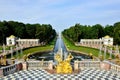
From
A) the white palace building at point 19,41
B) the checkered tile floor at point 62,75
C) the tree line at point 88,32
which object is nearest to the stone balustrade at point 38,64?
the checkered tile floor at point 62,75

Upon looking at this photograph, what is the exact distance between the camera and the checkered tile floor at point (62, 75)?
1580cm

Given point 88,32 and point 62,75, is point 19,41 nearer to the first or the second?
point 88,32

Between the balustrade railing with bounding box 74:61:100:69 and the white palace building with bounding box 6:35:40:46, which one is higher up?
the white palace building with bounding box 6:35:40:46

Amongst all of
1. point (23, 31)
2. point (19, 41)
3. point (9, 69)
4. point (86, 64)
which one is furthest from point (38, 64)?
point (23, 31)

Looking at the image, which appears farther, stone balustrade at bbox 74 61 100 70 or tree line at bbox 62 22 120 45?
tree line at bbox 62 22 120 45

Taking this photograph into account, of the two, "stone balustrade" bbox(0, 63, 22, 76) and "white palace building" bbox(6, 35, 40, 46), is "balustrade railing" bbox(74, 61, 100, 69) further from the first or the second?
"white palace building" bbox(6, 35, 40, 46)

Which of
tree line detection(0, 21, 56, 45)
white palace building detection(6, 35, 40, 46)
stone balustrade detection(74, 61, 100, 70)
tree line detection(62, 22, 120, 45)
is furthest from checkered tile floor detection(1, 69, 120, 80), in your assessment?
tree line detection(0, 21, 56, 45)

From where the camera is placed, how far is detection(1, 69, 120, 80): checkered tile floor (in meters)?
15.8

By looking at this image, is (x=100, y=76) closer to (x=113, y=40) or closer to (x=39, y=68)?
(x=39, y=68)

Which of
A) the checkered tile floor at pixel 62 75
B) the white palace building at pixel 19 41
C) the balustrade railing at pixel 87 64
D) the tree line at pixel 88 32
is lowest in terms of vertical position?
the checkered tile floor at pixel 62 75

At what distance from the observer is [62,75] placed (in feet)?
55.2

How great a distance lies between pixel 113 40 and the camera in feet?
224

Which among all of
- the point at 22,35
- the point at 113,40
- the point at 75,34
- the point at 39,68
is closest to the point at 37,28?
the point at 22,35

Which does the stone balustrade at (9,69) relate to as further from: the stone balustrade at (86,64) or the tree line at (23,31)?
the tree line at (23,31)
